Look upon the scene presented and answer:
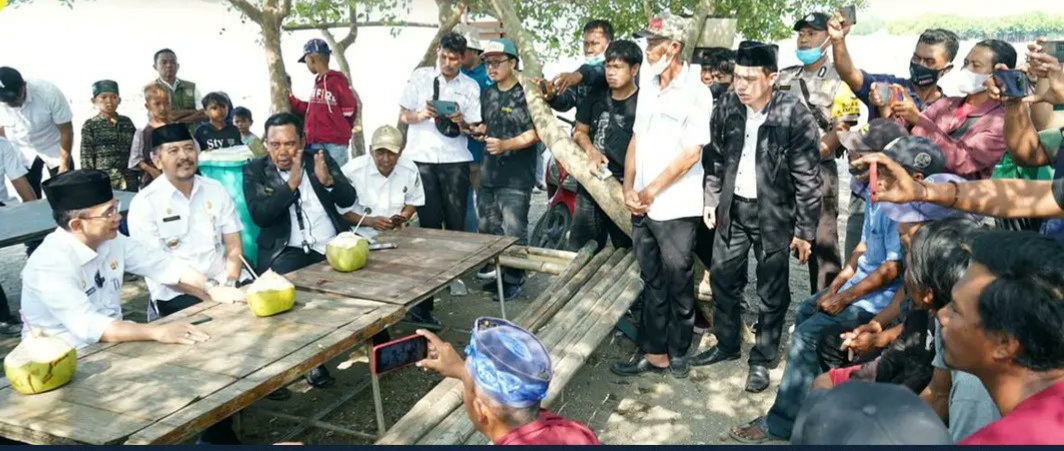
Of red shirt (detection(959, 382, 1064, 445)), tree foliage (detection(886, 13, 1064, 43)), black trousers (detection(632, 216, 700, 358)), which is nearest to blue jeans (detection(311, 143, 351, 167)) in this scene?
black trousers (detection(632, 216, 700, 358))

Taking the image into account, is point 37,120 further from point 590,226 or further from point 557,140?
point 590,226

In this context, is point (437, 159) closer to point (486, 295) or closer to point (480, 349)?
point (486, 295)

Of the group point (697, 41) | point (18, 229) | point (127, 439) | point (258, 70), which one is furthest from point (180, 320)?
point (258, 70)

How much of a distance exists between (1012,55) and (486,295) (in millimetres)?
3957

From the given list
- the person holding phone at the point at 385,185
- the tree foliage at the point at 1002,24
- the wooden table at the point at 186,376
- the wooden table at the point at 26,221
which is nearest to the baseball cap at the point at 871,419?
the wooden table at the point at 186,376

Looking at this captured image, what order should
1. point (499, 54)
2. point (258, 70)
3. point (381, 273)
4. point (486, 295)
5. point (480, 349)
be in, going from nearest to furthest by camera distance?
point (480, 349) → point (381, 273) → point (499, 54) → point (486, 295) → point (258, 70)

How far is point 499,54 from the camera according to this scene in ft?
20.0

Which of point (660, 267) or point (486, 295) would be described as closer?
point (660, 267)

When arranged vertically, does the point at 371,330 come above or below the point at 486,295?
above

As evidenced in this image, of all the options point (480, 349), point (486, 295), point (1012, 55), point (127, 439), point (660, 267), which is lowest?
point (486, 295)

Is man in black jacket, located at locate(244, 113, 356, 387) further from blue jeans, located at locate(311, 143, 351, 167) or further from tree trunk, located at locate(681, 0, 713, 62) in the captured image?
tree trunk, located at locate(681, 0, 713, 62)

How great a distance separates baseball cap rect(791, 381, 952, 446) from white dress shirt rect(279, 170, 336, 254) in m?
4.00

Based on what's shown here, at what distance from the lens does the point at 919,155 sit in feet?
12.7

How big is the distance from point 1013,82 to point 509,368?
272 centimetres
